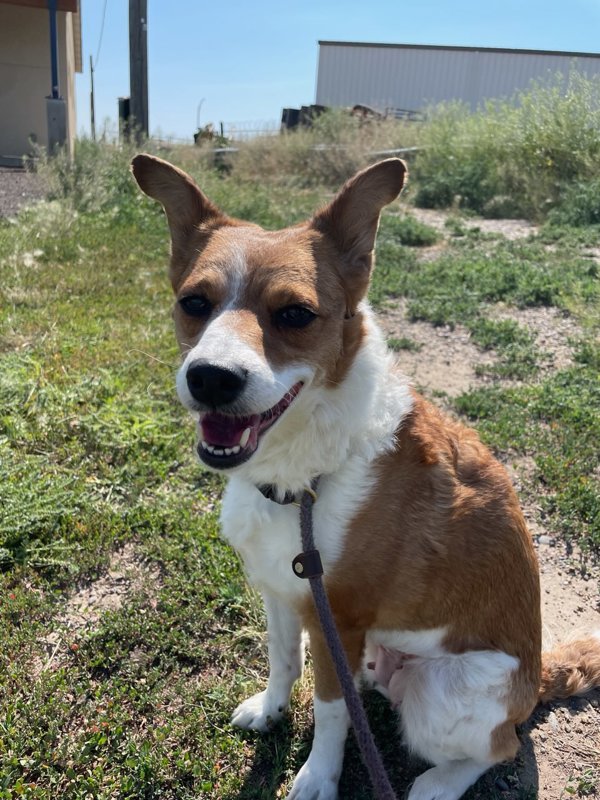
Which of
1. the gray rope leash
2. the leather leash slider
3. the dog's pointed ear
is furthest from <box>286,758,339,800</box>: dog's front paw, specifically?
the dog's pointed ear

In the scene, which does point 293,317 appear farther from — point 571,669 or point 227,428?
point 571,669

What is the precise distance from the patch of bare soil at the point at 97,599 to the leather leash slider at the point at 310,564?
4.45 feet

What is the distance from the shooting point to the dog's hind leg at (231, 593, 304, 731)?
8.58ft

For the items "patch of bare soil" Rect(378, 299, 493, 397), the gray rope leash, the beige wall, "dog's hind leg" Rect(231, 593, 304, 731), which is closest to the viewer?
the gray rope leash

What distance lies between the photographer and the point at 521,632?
239 cm

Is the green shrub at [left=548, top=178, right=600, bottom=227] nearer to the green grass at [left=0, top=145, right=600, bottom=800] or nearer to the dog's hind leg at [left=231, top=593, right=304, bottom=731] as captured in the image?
the green grass at [left=0, top=145, right=600, bottom=800]

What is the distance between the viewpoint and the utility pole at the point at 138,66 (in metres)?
13.2

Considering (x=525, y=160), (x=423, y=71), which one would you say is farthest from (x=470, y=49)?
(x=525, y=160)

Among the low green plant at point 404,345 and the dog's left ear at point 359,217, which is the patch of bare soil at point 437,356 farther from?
the dog's left ear at point 359,217

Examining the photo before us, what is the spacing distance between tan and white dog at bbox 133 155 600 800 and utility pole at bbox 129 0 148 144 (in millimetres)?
11930

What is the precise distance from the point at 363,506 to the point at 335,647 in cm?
50

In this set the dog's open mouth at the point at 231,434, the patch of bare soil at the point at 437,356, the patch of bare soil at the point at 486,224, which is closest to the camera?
the dog's open mouth at the point at 231,434

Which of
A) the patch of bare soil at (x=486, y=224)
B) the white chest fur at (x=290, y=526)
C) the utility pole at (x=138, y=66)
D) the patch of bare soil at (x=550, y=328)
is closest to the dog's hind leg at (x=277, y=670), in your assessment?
the white chest fur at (x=290, y=526)

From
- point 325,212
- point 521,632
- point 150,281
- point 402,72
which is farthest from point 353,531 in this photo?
point 402,72
